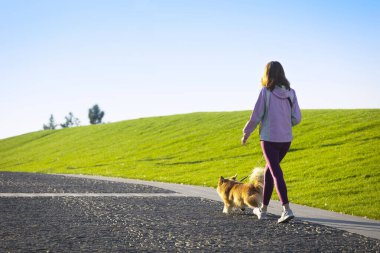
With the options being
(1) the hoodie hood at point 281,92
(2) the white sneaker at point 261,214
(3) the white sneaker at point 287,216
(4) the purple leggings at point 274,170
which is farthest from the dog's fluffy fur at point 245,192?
(1) the hoodie hood at point 281,92

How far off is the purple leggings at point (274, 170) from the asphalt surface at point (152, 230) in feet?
1.71

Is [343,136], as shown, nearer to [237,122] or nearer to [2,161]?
[237,122]

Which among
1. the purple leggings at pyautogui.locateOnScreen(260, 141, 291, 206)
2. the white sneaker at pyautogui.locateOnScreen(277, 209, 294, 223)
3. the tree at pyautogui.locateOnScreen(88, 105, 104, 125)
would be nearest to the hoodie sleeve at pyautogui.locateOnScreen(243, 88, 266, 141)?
the purple leggings at pyautogui.locateOnScreen(260, 141, 291, 206)

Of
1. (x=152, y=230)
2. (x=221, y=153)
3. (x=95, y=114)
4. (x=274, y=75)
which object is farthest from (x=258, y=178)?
(x=95, y=114)

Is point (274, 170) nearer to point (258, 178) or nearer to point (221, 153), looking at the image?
point (258, 178)

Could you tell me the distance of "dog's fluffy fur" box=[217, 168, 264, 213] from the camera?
304 inches

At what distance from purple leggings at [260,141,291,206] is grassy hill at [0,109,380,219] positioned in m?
1.36

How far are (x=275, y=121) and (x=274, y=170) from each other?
32.4 inches

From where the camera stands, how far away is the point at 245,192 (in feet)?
25.7

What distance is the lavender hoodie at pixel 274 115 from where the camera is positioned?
7.25 metres

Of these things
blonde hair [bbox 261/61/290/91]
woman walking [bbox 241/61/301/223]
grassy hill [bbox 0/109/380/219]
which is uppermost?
blonde hair [bbox 261/61/290/91]

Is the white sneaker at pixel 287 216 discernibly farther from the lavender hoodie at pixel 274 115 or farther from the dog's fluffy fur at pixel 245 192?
the lavender hoodie at pixel 274 115

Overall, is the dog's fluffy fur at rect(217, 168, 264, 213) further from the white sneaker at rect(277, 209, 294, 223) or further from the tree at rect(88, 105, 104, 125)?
the tree at rect(88, 105, 104, 125)

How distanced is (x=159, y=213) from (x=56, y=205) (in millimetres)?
2493
